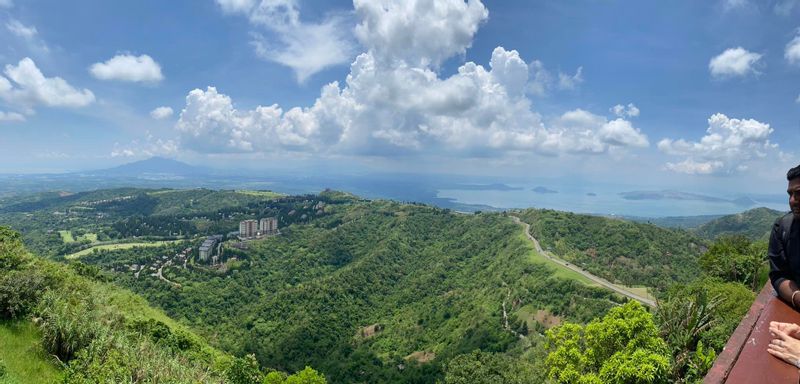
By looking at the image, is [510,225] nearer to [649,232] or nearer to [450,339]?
[649,232]

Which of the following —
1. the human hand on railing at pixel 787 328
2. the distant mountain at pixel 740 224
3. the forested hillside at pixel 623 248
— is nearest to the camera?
the human hand on railing at pixel 787 328

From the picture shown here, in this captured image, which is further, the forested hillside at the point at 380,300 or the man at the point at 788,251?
the forested hillside at the point at 380,300

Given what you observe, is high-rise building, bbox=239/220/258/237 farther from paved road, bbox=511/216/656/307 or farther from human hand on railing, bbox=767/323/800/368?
human hand on railing, bbox=767/323/800/368

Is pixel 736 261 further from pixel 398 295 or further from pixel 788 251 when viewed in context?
pixel 398 295

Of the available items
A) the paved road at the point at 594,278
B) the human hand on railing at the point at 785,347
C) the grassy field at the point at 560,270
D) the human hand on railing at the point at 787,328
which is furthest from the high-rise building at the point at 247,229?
the human hand on railing at the point at 785,347

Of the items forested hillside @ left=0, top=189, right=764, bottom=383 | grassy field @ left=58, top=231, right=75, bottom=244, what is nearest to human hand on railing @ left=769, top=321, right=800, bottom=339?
forested hillside @ left=0, top=189, right=764, bottom=383

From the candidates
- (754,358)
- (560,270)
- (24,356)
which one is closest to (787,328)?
(754,358)

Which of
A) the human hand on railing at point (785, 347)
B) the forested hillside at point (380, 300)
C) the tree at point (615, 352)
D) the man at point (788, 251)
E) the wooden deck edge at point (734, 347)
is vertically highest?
the man at point (788, 251)

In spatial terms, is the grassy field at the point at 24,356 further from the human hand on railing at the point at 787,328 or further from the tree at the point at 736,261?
the tree at the point at 736,261
